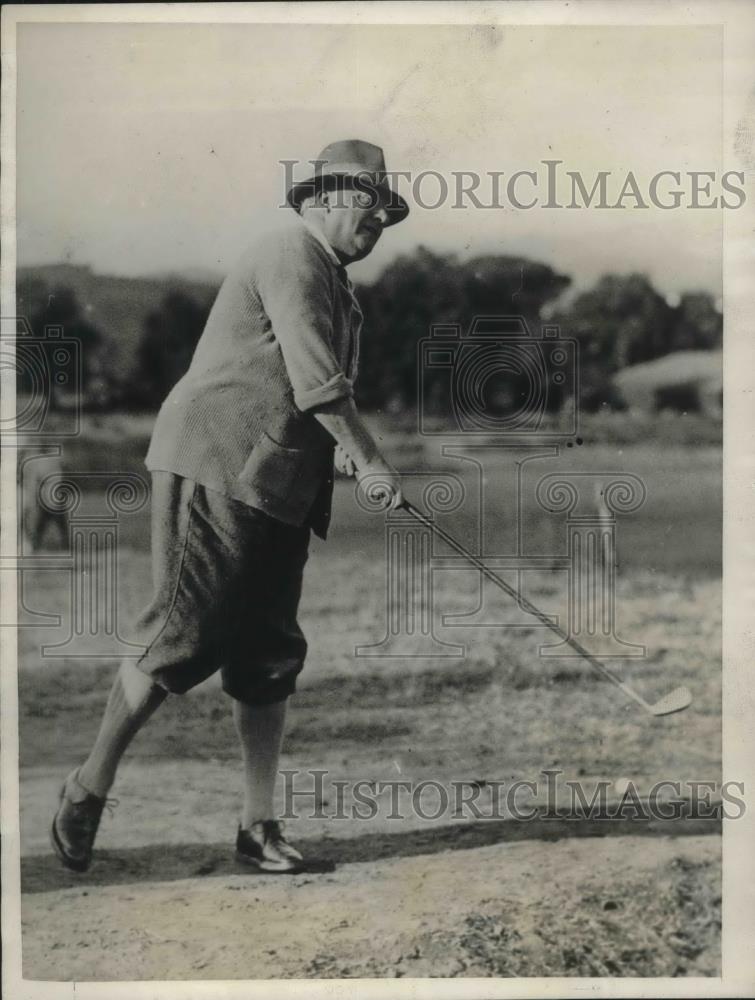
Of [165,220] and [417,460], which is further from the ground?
[165,220]

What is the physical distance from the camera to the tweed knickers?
11.4ft

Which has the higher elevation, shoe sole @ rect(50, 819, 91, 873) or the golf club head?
the golf club head

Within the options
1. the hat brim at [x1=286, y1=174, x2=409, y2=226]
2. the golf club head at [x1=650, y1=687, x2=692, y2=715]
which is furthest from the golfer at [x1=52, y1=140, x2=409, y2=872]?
the golf club head at [x1=650, y1=687, x2=692, y2=715]

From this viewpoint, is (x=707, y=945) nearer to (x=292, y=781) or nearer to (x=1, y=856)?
(x=292, y=781)

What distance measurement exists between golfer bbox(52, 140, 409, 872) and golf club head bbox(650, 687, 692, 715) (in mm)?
1113

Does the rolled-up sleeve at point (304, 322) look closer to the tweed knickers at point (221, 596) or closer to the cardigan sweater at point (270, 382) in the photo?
the cardigan sweater at point (270, 382)

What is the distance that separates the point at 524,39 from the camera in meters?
3.56

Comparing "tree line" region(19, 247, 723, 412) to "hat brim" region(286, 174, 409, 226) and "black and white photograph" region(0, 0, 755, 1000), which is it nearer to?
"black and white photograph" region(0, 0, 755, 1000)

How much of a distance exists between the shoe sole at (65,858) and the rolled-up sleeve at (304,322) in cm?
164

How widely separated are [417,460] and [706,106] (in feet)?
5.00

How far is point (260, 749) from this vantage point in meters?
3.57

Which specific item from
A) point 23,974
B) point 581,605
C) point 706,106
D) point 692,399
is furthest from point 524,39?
point 23,974

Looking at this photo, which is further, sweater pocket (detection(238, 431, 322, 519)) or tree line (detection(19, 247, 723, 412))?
tree line (detection(19, 247, 723, 412))

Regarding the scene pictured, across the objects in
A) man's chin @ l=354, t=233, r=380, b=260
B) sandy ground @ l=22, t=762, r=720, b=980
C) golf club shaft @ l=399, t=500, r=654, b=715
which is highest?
man's chin @ l=354, t=233, r=380, b=260
